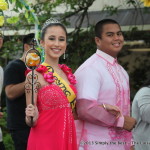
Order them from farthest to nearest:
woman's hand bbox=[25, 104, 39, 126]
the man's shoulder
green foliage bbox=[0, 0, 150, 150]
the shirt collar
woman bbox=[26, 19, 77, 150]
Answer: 1. green foliage bbox=[0, 0, 150, 150]
2. the shirt collar
3. the man's shoulder
4. woman bbox=[26, 19, 77, 150]
5. woman's hand bbox=[25, 104, 39, 126]

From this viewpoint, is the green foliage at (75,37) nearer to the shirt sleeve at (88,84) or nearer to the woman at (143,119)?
the woman at (143,119)

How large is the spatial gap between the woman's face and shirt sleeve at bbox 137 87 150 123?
1195 millimetres

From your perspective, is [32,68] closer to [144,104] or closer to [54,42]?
[54,42]

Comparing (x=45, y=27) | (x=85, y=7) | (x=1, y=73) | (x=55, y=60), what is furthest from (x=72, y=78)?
(x=85, y=7)

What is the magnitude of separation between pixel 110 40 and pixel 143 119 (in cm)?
99

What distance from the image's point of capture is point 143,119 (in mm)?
4246

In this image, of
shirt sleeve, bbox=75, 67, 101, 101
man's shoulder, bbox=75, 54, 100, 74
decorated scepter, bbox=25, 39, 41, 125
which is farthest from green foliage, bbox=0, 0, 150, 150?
decorated scepter, bbox=25, 39, 41, 125

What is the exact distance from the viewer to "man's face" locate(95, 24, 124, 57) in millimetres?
3684

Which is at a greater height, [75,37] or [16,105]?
[75,37]

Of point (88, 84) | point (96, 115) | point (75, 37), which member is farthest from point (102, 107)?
point (75, 37)

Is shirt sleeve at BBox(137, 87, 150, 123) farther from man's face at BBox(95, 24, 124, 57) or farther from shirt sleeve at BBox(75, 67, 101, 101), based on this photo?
shirt sleeve at BBox(75, 67, 101, 101)

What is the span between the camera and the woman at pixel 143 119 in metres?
4.20

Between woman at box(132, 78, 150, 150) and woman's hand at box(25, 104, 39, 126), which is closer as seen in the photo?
woman's hand at box(25, 104, 39, 126)

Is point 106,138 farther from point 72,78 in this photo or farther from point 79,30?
point 79,30
